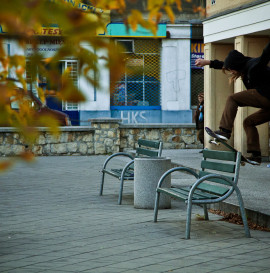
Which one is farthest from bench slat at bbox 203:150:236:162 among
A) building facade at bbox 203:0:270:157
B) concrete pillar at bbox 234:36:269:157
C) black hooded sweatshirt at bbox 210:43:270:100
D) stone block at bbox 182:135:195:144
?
stone block at bbox 182:135:195:144

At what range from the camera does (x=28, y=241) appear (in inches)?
235

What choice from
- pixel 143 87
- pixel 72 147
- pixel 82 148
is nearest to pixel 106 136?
pixel 82 148

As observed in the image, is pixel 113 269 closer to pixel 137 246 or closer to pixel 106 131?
pixel 137 246

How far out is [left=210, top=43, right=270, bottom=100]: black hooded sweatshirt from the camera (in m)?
5.41

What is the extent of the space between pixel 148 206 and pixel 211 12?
8.52 m

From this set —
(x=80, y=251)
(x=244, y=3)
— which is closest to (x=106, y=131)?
(x=244, y=3)

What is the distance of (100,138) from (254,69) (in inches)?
502

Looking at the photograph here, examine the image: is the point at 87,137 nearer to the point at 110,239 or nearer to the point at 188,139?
the point at 188,139

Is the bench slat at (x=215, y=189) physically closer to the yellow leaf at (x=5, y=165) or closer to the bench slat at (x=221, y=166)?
the bench slat at (x=221, y=166)

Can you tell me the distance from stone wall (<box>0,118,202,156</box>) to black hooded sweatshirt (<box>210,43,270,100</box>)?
12.0 m

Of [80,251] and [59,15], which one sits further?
[80,251]

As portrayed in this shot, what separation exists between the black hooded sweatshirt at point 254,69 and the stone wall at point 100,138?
12023mm

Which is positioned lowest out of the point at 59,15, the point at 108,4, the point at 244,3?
the point at 59,15

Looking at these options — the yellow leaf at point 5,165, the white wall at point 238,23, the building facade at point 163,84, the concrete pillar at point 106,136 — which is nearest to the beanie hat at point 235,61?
the yellow leaf at point 5,165
